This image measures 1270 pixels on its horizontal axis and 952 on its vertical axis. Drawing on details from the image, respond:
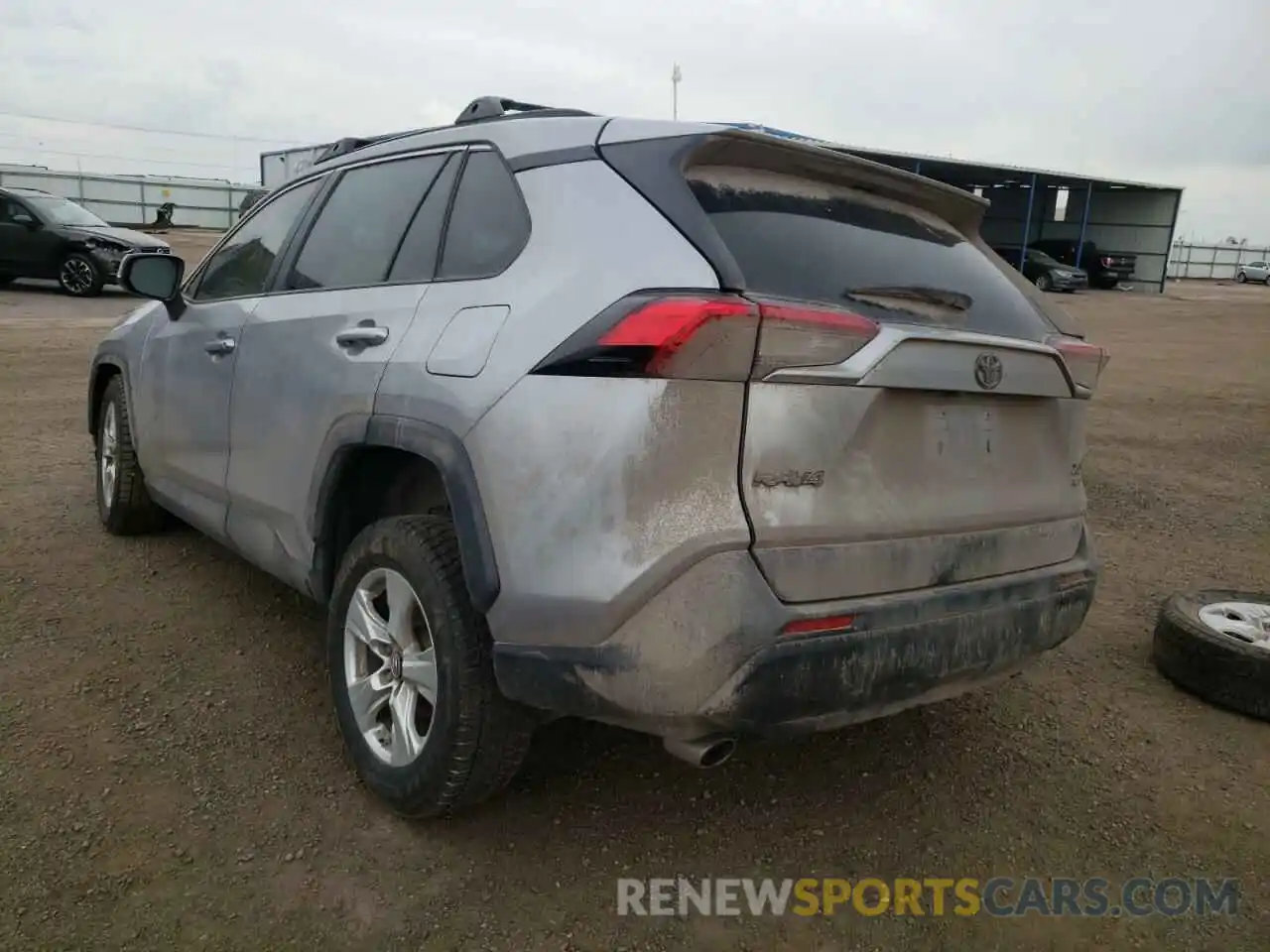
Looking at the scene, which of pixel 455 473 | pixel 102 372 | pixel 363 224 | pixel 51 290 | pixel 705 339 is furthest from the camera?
pixel 51 290

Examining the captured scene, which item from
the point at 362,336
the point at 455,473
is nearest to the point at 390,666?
the point at 455,473

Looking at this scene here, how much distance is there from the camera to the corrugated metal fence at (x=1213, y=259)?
183 feet

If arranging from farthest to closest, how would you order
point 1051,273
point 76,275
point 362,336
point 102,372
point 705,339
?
point 1051,273 < point 76,275 < point 102,372 < point 362,336 < point 705,339

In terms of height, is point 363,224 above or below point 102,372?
above

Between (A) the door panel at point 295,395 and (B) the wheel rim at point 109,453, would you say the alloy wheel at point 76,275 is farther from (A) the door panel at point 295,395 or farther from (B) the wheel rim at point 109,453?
(A) the door panel at point 295,395

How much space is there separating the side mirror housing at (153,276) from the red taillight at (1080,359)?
329 cm

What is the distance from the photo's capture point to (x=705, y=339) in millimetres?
1957

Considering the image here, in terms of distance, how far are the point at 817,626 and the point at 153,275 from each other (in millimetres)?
3253

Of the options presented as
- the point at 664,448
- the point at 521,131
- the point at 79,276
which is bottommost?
the point at 79,276

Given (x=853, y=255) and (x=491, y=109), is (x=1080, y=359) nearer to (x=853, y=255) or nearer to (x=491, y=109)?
(x=853, y=255)

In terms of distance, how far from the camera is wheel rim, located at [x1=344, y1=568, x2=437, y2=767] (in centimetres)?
248

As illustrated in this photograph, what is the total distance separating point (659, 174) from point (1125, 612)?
3.13 metres

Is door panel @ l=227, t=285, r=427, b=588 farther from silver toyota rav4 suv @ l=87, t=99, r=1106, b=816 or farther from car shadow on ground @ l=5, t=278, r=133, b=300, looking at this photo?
car shadow on ground @ l=5, t=278, r=133, b=300

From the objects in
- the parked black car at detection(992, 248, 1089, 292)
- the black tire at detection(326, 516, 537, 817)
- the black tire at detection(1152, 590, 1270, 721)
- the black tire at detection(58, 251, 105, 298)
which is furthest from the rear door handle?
the parked black car at detection(992, 248, 1089, 292)
